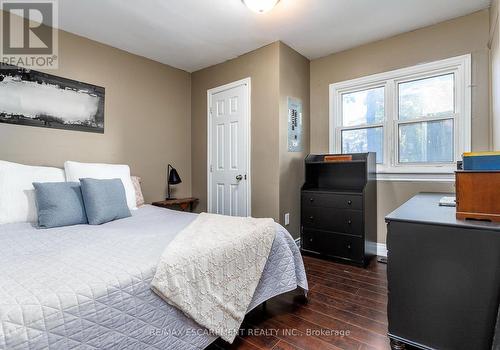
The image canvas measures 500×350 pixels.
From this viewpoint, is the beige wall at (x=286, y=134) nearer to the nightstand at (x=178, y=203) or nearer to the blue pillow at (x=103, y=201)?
the nightstand at (x=178, y=203)

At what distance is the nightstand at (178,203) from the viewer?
10.7 ft

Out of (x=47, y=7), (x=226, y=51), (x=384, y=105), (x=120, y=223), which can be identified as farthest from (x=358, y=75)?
(x=47, y=7)

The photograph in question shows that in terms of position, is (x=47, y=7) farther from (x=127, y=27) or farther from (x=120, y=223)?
(x=120, y=223)

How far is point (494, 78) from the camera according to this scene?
6.96ft

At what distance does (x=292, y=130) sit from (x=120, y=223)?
2.16 metres

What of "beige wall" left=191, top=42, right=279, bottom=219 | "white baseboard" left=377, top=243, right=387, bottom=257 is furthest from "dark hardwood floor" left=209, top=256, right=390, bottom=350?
"beige wall" left=191, top=42, right=279, bottom=219

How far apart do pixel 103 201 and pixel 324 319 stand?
73.8 inches

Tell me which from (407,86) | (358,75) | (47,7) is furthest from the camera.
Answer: (358,75)

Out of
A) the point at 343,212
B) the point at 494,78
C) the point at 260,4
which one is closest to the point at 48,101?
the point at 260,4

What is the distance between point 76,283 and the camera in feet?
3.06

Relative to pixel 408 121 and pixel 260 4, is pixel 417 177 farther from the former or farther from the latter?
pixel 260 4

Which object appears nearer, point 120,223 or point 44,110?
point 120,223

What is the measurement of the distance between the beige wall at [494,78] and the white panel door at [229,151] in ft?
7.63

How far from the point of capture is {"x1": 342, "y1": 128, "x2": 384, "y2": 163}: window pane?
3.03m
